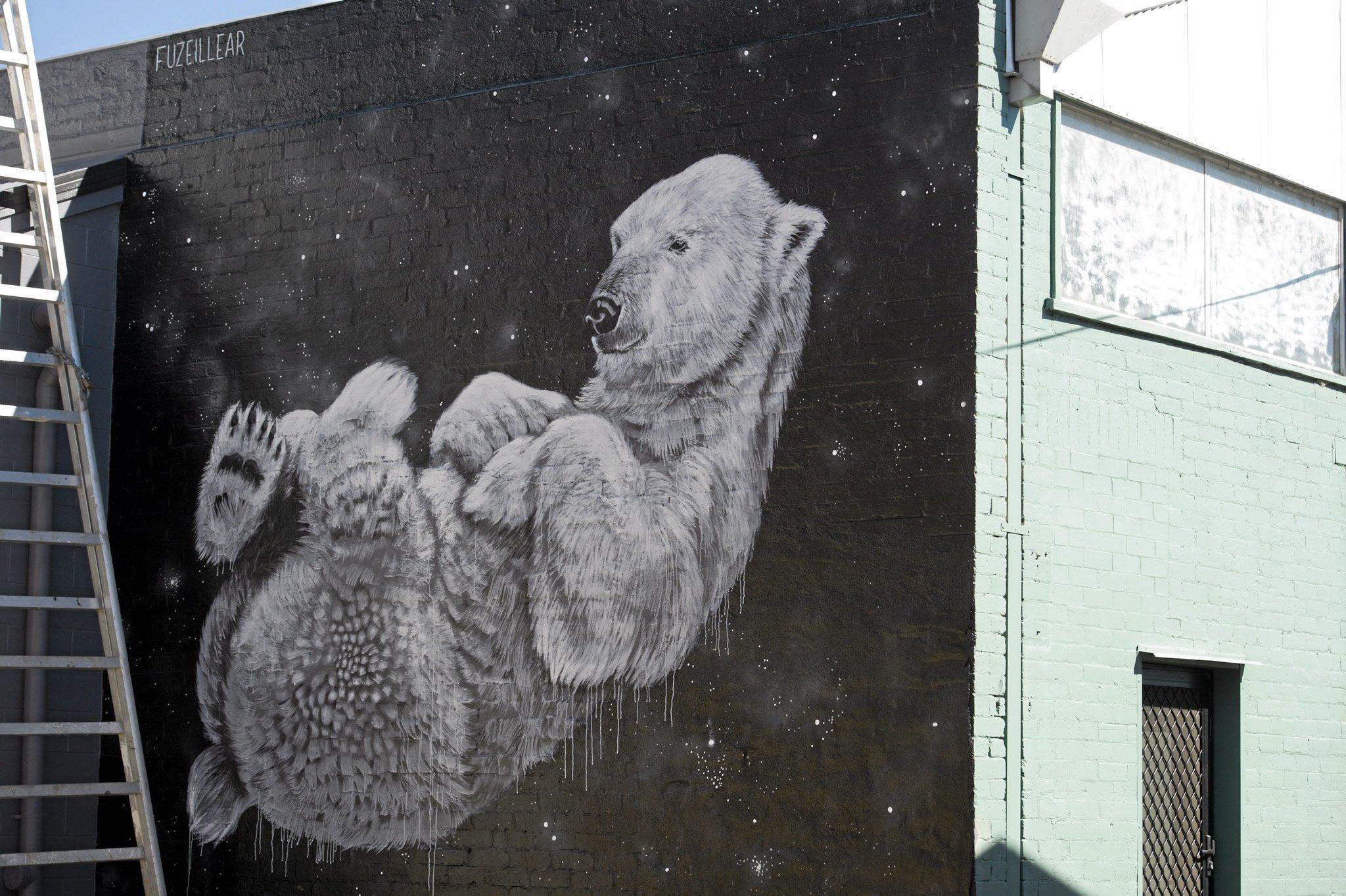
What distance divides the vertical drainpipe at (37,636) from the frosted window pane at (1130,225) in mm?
6269

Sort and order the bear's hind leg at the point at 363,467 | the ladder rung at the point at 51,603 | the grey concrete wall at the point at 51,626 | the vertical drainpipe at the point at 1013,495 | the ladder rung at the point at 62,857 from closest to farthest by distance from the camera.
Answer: the vertical drainpipe at the point at 1013,495
the ladder rung at the point at 62,857
the ladder rung at the point at 51,603
the bear's hind leg at the point at 363,467
the grey concrete wall at the point at 51,626

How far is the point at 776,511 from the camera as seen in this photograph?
25.7ft

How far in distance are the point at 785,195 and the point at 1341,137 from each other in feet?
14.2

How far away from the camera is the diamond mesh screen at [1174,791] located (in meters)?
8.26

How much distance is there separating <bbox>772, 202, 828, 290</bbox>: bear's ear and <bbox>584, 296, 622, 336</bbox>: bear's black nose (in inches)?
39.0

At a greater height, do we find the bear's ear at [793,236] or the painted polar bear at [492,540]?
the bear's ear at [793,236]

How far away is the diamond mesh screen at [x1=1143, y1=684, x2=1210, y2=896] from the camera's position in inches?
325

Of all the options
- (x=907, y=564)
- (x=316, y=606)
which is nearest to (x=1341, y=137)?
(x=907, y=564)

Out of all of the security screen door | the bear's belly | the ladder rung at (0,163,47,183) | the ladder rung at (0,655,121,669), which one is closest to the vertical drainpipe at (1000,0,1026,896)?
the security screen door

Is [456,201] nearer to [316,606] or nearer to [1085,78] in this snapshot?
[316,606]

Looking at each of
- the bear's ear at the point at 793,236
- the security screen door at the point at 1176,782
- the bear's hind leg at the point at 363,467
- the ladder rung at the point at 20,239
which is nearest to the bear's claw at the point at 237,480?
the bear's hind leg at the point at 363,467

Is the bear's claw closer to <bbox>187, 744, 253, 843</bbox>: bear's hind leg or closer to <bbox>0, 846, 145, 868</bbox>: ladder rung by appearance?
<bbox>187, 744, 253, 843</bbox>: bear's hind leg

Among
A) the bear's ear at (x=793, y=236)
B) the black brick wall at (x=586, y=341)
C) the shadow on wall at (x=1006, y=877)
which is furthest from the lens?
the bear's ear at (x=793, y=236)

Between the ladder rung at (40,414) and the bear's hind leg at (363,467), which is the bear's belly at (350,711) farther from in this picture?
the ladder rung at (40,414)
